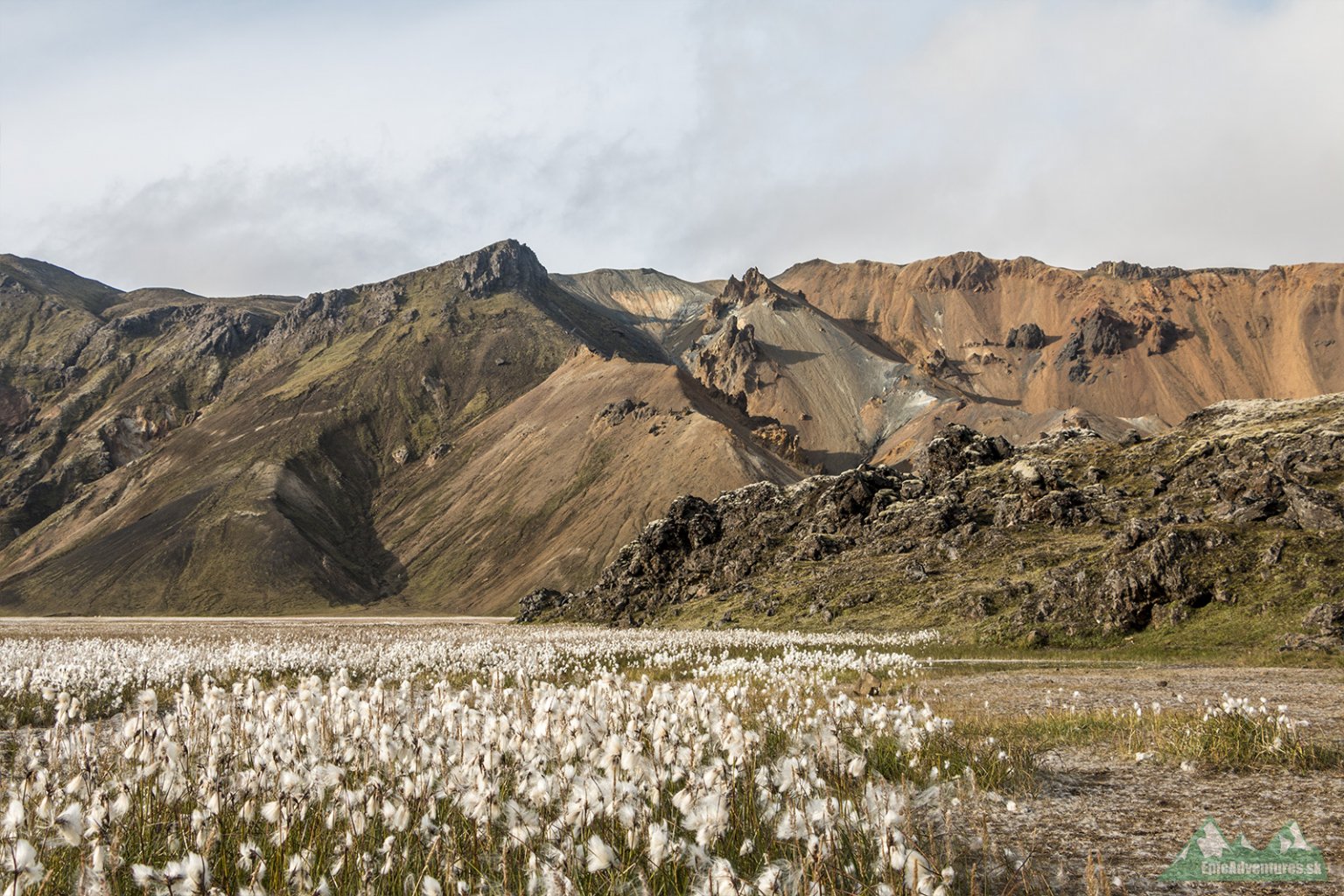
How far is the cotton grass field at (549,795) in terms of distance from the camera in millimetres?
5766

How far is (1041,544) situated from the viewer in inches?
2319

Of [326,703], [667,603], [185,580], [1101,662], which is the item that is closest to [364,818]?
[326,703]

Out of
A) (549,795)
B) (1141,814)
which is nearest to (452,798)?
(549,795)

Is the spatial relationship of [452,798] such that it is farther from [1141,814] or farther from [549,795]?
[1141,814]

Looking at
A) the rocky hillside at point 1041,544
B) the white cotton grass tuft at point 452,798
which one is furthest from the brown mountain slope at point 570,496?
the white cotton grass tuft at point 452,798

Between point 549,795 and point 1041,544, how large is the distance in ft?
190

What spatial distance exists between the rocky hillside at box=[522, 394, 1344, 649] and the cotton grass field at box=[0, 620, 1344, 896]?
3081cm

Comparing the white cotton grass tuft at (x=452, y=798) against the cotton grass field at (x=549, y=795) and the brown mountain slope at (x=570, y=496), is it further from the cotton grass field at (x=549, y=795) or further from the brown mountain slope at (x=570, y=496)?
the brown mountain slope at (x=570, y=496)

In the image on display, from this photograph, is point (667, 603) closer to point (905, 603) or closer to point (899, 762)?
point (905, 603)

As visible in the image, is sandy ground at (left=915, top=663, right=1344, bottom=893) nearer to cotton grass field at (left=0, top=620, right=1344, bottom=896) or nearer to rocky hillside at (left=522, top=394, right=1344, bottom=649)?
cotton grass field at (left=0, top=620, right=1344, bottom=896)

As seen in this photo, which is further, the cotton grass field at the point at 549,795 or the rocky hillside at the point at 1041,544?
the rocky hillside at the point at 1041,544

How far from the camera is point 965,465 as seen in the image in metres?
81.7

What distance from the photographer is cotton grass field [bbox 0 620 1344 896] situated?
577cm

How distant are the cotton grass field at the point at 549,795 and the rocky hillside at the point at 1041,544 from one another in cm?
3081
